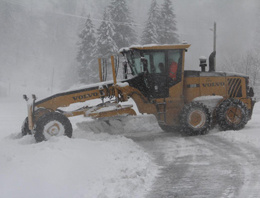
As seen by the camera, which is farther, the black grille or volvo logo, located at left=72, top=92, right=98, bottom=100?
the black grille

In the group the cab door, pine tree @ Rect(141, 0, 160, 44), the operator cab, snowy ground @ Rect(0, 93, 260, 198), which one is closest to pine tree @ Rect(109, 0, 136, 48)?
pine tree @ Rect(141, 0, 160, 44)

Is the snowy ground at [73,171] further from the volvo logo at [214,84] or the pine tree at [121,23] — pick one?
the pine tree at [121,23]

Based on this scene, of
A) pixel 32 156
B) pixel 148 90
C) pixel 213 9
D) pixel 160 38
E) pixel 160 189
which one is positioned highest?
pixel 213 9

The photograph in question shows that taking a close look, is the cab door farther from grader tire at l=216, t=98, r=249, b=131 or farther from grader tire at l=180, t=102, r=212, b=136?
grader tire at l=216, t=98, r=249, b=131

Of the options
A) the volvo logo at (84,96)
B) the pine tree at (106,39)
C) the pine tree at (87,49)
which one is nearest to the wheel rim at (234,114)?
the volvo logo at (84,96)

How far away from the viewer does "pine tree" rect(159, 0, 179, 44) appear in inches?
1403

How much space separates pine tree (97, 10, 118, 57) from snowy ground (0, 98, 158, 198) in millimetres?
27987

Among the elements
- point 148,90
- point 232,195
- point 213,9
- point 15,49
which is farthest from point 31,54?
point 232,195

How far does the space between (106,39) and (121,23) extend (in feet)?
13.3

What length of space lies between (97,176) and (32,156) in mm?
1245

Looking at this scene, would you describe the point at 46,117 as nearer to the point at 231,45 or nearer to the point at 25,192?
the point at 25,192

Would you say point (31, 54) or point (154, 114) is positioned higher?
point (31, 54)

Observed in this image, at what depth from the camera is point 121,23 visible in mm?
36844

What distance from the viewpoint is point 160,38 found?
35.6 meters
